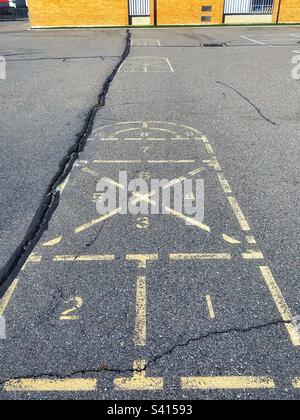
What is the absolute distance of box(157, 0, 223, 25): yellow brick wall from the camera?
28.5 metres

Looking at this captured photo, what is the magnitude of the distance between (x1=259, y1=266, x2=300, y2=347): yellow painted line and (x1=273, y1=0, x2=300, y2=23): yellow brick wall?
31.8 metres

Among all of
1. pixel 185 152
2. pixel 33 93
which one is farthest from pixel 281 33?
pixel 185 152

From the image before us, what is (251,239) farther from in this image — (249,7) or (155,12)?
(249,7)

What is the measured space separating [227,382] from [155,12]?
3166 centimetres

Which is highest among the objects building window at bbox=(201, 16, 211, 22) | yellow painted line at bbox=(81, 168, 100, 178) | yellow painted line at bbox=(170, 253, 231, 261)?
building window at bbox=(201, 16, 211, 22)

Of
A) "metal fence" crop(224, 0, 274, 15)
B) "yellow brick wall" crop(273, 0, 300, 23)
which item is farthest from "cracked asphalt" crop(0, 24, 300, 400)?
"yellow brick wall" crop(273, 0, 300, 23)

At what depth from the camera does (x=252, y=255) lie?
Answer: 4.20 m

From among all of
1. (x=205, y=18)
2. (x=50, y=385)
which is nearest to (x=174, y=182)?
(x=50, y=385)

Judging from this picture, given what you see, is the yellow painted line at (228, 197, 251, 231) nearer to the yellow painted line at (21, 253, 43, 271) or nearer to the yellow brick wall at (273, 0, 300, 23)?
the yellow painted line at (21, 253, 43, 271)

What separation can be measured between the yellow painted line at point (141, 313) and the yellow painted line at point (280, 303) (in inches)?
53.5

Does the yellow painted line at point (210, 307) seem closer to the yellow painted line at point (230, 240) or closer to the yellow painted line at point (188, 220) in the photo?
the yellow painted line at point (230, 240)

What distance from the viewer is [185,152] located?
6.94 m
